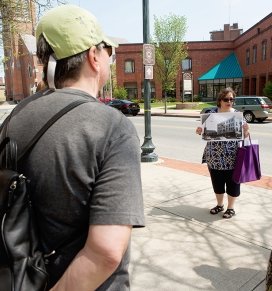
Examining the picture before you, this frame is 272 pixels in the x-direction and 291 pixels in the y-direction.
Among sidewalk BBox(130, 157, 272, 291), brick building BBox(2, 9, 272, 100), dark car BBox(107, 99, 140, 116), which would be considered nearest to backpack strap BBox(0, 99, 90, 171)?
sidewalk BBox(130, 157, 272, 291)

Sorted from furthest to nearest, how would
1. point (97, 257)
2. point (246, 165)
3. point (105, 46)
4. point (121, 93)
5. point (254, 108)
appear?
point (121, 93) < point (254, 108) < point (246, 165) < point (105, 46) < point (97, 257)

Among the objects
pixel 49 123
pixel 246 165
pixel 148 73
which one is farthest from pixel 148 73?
pixel 49 123

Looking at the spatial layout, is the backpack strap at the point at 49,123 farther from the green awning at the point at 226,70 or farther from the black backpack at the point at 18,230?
the green awning at the point at 226,70

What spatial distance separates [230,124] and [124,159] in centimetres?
375

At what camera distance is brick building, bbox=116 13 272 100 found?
3994cm

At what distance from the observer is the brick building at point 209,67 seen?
39.9 m

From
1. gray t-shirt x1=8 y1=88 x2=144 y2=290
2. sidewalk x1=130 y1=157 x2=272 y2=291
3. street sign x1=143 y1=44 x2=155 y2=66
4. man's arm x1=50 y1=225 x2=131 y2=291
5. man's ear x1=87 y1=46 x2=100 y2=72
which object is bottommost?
sidewalk x1=130 y1=157 x2=272 y2=291

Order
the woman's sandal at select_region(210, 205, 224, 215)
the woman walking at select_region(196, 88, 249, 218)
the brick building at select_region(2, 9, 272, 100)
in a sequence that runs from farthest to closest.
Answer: the brick building at select_region(2, 9, 272, 100) < the woman's sandal at select_region(210, 205, 224, 215) < the woman walking at select_region(196, 88, 249, 218)

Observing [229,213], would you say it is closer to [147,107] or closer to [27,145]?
[27,145]

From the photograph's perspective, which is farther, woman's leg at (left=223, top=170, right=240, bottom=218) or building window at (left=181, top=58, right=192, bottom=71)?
building window at (left=181, top=58, right=192, bottom=71)

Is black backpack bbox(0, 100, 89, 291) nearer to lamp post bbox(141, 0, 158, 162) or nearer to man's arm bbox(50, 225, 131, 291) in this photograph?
man's arm bbox(50, 225, 131, 291)

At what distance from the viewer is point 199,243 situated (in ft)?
13.1

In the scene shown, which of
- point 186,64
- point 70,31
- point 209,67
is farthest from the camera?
point 186,64

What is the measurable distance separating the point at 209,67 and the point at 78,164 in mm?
47349
